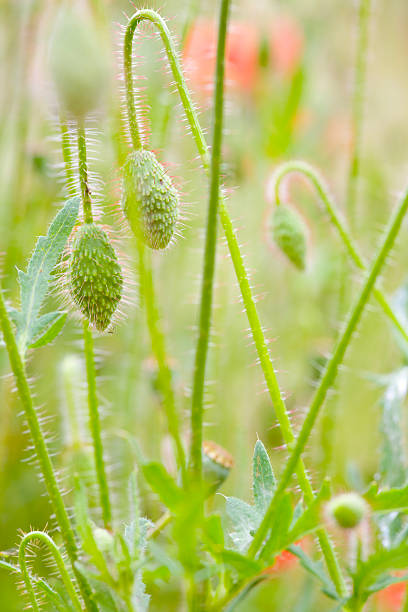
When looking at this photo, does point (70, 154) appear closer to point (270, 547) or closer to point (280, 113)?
point (270, 547)

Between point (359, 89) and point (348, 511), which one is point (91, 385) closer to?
point (348, 511)

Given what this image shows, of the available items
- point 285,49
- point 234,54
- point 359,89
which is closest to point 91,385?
point 359,89

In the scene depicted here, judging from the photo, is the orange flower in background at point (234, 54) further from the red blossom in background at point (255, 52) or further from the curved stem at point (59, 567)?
the curved stem at point (59, 567)

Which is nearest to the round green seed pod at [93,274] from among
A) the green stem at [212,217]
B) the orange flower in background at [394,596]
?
the green stem at [212,217]

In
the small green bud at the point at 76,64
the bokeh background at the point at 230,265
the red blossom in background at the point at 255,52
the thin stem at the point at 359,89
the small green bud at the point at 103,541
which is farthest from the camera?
the red blossom in background at the point at 255,52

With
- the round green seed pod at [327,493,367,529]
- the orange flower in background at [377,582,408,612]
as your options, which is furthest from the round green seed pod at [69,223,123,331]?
the orange flower in background at [377,582,408,612]

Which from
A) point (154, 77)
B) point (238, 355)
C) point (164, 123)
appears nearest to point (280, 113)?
point (154, 77)
